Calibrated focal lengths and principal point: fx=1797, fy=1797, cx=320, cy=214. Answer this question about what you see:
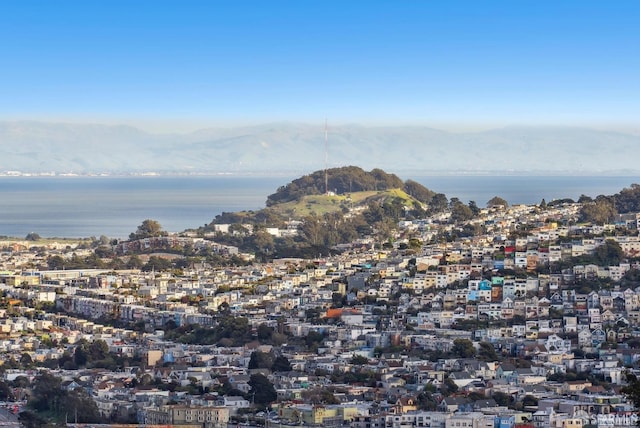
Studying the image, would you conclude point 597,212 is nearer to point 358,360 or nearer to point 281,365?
point 358,360

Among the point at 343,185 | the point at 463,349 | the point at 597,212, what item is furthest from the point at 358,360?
the point at 343,185

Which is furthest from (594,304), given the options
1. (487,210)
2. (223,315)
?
(487,210)

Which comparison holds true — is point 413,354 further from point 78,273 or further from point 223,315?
point 78,273

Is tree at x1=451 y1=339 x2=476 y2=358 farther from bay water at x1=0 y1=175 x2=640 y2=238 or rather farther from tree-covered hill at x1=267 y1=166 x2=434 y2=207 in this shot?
tree-covered hill at x1=267 y1=166 x2=434 y2=207

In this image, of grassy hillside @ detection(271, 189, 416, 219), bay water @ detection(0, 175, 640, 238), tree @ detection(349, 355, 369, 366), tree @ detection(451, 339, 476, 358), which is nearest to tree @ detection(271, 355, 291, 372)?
tree @ detection(349, 355, 369, 366)

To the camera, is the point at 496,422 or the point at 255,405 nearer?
the point at 496,422

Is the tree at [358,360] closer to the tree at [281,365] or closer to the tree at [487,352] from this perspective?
the tree at [281,365]
